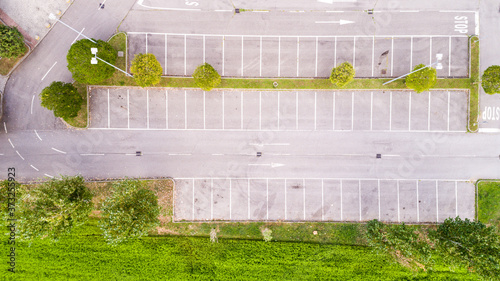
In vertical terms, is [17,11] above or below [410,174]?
above

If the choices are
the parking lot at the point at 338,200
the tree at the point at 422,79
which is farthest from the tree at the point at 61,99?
the tree at the point at 422,79

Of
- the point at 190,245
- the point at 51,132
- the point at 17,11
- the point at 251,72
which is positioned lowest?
the point at 190,245

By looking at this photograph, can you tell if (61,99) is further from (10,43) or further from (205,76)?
(205,76)

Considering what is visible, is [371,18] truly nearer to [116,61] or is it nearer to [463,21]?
[463,21]

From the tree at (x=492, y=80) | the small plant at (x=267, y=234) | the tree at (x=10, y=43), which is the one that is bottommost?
the small plant at (x=267, y=234)

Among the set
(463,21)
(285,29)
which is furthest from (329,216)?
(463,21)

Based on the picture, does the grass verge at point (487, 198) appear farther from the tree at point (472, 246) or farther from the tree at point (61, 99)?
the tree at point (61, 99)

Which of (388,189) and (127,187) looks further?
(388,189)
